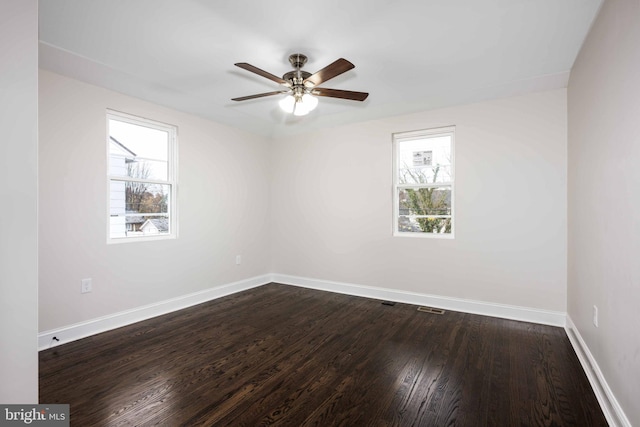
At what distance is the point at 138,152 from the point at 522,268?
4.53 metres

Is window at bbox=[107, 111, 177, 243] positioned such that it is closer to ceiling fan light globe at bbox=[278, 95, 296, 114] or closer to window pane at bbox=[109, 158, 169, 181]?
window pane at bbox=[109, 158, 169, 181]

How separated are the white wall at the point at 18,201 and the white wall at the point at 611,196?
9.12 ft

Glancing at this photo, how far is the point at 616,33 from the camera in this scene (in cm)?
174

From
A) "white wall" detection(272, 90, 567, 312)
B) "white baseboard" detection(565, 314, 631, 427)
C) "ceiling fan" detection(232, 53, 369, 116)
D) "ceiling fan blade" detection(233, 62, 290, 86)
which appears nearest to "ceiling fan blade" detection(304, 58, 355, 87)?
"ceiling fan" detection(232, 53, 369, 116)

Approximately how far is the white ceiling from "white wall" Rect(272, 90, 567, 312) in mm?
411

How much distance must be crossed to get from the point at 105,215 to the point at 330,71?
8.71ft

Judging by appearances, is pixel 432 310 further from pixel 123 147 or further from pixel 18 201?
pixel 123 147

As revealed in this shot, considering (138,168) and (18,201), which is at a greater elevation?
(138,168)

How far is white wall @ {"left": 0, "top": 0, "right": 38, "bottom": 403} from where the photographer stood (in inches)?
46.8

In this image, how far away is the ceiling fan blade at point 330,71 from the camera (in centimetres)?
215

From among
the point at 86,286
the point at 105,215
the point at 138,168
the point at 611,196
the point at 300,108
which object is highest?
the point at 300,108

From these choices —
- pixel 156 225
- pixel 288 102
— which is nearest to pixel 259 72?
pixel 288 102

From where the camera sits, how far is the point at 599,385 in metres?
1.92

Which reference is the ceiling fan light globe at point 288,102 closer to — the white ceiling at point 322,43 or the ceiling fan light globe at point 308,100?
the ceiling fan light globe at point 308,100
